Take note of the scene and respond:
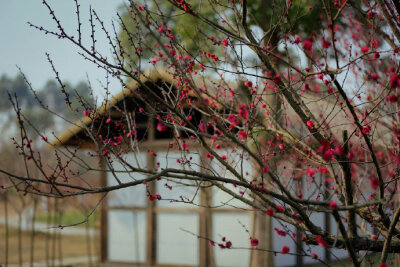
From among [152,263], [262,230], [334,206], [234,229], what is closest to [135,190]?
[152,263]

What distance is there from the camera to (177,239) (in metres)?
10.3

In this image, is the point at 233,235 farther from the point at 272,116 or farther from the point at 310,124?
the point at 310,124

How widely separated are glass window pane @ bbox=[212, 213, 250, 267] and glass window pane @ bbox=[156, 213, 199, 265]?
0.56m

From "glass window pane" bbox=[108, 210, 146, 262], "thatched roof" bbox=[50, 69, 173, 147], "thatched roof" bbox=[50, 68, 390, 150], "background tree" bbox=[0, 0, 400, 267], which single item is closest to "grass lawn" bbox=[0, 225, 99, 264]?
"glass window pane" bbox=[108, 210, 146, 262]

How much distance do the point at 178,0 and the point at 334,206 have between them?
178 cm

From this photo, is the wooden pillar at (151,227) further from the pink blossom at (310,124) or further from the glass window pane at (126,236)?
the pink blossom at (310,124)

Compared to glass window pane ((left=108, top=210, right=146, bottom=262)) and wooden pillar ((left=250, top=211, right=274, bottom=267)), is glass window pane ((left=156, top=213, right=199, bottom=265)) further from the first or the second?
wooden pillar ((left=250, top=211, right=274, bottom=267))

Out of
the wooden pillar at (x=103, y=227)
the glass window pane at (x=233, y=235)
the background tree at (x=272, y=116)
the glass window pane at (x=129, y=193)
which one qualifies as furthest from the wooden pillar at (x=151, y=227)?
the background tree at (x=272, y=116)

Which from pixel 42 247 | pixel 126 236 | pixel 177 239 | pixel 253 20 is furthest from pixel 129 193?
pixel 42 247

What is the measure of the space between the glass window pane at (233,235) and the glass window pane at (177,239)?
56 centimetres

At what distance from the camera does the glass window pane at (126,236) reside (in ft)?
35.4

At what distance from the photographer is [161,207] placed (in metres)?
10.6

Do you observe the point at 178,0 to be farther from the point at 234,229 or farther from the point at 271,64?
the point at 234,229

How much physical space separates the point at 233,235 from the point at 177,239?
4.67 feet
